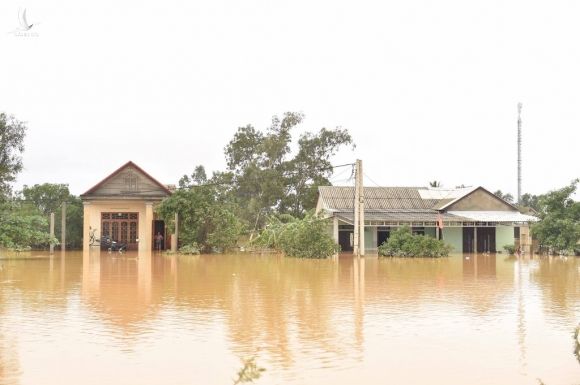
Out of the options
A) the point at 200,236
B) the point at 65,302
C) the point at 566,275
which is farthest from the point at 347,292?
the point at 200,236

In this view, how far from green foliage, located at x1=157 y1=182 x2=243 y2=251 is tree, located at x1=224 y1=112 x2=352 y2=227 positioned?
11039 millimetres

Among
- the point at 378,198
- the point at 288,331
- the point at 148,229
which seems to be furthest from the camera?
the point at 378,198

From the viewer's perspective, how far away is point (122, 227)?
35.4 meters

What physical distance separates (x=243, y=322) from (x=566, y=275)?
44.6 ft

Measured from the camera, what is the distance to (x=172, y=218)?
3316 cm

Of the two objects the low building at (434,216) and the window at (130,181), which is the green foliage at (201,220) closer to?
the window at (130,181)

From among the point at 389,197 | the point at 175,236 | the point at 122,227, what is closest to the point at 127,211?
the point at 122,227

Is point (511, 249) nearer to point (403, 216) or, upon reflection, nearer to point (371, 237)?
point (403, 216)

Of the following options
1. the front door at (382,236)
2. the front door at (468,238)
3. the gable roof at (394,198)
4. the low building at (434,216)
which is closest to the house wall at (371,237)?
the low building at (434,216)

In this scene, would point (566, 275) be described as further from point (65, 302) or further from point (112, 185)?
point (112, 185)

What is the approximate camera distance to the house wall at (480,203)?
36938 millimetres

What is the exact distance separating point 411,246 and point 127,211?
15.2 metres

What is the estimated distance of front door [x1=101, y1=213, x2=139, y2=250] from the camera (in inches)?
1388

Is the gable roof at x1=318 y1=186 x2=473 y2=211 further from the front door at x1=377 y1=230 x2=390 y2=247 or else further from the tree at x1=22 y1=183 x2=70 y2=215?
the tree at x1=22 y1=183 x2=70 y2=215
